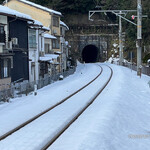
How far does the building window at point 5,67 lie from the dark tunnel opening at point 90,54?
48.2m

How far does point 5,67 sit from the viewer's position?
22.0 meters

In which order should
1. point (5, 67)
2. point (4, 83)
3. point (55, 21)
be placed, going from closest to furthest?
point (4, 83), point (5, 67), point (55, 21)

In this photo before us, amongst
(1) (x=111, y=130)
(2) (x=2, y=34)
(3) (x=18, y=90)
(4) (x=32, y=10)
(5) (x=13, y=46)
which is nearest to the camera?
(1) (x=111, y=130)

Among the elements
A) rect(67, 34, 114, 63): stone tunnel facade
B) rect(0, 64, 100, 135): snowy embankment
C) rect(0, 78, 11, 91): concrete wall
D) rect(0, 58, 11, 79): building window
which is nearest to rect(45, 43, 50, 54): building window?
rect(0, 58, 11, 79): building window

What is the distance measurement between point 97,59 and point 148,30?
59.5 ft

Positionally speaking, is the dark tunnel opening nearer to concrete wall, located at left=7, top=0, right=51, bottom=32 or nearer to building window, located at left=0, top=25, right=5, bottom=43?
concrete wall, located at left=7, top=0, right=51, bottom=32

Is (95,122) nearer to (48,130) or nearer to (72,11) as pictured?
(48,130)

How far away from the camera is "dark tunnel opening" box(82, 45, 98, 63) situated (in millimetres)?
70950

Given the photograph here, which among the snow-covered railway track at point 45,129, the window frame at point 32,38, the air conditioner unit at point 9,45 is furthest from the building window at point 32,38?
the snow-covered railway track at point 45,129

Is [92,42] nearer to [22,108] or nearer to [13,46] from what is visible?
[13,46]

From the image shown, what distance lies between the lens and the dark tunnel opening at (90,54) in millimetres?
70950

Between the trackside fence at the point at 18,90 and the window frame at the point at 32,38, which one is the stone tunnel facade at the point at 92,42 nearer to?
the window frame at the point at 32,38

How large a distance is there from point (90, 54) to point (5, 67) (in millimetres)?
54709

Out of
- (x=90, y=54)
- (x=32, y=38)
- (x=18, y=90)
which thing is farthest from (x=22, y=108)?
(x=90, y=54)
